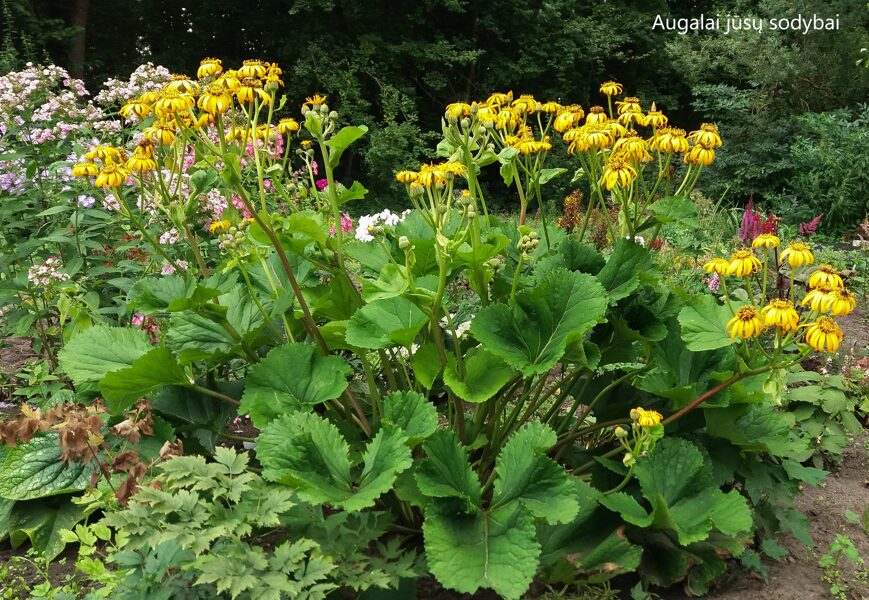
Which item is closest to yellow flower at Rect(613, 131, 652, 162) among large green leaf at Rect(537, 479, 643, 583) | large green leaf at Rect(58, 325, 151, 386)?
large green leaf at Rect(537, 479, 643, 583)

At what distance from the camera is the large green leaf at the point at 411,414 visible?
1.75 meters

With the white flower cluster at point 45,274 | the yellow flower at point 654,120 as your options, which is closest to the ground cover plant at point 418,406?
the yellow flower at point 654,120

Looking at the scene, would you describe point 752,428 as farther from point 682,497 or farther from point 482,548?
point 482,548

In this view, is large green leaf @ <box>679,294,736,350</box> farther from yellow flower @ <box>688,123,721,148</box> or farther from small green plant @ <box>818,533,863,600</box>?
small green plant @ <box>818,533,863,600</box>

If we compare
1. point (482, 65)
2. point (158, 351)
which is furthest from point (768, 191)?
point (158, 351)

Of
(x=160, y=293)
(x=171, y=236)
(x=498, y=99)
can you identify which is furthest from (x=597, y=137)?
(x=171, y=236)

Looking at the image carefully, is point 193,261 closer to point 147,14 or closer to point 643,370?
point 643,370

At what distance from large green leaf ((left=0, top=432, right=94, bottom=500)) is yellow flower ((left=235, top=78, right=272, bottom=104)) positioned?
1.14 metres

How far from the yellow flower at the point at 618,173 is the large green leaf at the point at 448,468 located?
2.60ft

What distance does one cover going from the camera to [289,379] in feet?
6.31

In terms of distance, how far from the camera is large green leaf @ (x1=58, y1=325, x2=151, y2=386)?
2062 mm

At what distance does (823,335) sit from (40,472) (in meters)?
→ 2.08

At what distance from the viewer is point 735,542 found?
190cm

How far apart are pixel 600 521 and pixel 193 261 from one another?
1.92m
